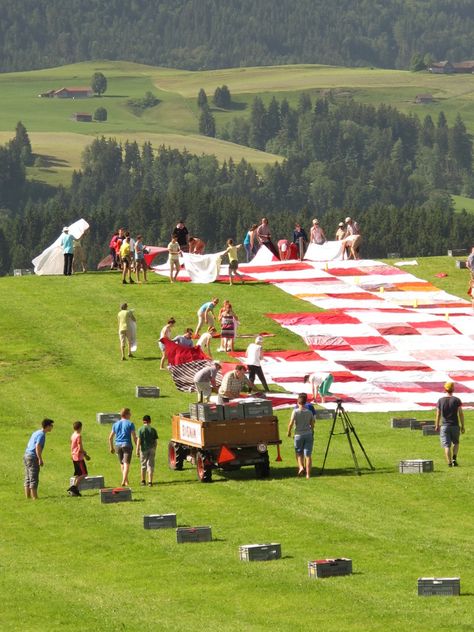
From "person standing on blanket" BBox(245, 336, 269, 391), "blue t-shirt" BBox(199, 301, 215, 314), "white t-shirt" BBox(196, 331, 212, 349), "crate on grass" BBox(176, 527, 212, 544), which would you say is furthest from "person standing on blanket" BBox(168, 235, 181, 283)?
"crate on grass" BBox(176, 527, 212, 544)

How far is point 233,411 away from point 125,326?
19.7 m

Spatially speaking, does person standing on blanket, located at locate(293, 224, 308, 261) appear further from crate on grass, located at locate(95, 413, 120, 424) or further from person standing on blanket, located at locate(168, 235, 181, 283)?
→ crate on grass, located at locate(95, 413, 120, 424)

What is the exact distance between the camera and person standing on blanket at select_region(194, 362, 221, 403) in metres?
48.0

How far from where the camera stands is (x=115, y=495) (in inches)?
1494

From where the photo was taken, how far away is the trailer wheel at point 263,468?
133 ft

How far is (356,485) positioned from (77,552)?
27.3 feet

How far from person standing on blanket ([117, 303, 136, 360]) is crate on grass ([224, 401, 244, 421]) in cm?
1886

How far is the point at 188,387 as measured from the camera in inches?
2165

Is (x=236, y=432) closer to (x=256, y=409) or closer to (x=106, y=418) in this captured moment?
(x=256, y=409)

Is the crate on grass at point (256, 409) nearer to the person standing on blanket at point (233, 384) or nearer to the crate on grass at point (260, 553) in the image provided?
the person standing on blanket at point (233, 384)

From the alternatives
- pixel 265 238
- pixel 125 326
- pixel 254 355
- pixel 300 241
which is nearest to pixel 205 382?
pixel 254 355

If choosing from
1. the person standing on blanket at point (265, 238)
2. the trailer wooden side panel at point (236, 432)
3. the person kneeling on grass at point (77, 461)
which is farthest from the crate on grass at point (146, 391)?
the person standing on blanket at point (265, 238)

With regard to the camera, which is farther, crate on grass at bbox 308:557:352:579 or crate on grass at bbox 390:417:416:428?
crate on grass at bbox 390:417:416:428

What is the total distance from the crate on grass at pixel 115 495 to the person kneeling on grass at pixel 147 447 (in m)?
1.70
